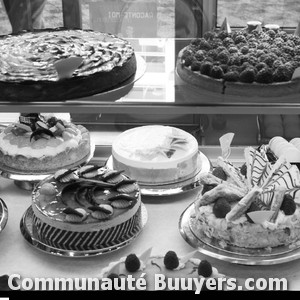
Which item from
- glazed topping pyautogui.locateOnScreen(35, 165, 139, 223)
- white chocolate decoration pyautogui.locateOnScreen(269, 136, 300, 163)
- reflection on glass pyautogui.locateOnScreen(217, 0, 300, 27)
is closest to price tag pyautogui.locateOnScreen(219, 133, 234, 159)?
white chocolate decoration pyautogui.locateOnScreen(269, 136, 300, 163)

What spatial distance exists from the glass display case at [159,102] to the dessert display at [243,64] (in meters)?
0.02

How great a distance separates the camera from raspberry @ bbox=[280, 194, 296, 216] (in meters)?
1.66

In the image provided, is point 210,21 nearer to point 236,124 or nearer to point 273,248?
point 236,124

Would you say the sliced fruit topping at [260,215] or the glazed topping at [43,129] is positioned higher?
the glazed topping at [43,129]

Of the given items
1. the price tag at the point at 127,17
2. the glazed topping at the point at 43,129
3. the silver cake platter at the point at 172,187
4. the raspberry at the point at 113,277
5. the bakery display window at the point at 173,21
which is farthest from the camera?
the price tag at the point at 127,17

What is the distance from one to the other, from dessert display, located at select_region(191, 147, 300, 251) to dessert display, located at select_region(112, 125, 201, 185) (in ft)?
0.67

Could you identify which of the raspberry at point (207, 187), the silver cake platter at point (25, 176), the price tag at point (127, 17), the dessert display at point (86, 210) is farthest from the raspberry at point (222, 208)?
the price tag at point (127, 17)

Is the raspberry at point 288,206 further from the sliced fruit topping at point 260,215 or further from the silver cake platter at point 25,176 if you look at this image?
the silver cake platter at point 25,176

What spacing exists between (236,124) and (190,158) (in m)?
1.21

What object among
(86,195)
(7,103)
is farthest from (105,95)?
(86,195)

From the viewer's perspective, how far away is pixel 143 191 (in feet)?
6.44

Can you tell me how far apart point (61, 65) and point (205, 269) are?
69cm

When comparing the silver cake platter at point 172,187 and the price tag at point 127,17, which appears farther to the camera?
the price tag at point 127,17

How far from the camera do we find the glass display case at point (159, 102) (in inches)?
57.4
